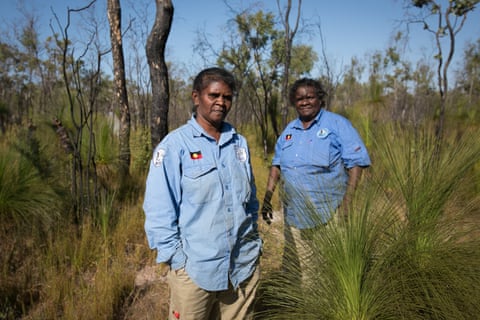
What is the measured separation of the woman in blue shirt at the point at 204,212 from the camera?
137cm

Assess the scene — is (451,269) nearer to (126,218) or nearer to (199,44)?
(126,218)

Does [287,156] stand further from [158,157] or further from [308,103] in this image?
[158,157]

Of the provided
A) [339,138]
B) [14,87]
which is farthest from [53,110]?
[14,87]

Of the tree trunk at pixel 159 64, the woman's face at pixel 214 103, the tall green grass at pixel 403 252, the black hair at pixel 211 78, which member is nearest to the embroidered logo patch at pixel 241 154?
the woman's face at pixel 214 103

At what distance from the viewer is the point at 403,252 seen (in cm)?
111

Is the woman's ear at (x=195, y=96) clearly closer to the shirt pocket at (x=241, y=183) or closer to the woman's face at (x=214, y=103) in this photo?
the woman's face at (x=214, y=103)

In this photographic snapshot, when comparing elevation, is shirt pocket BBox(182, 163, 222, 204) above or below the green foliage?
above

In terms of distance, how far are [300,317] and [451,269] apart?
571 millimetres

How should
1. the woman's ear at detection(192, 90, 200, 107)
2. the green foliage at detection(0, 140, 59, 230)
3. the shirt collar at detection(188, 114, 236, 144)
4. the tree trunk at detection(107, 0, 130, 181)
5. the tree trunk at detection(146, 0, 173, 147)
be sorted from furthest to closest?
the tree trunk at detection(107, 0, 130, 181), the tree trunk at detection(146, 0, 173, 147), the green foliage at detection(0, 140, 59, 230), the woman's ear at detection(192, 90, 200, 107), the shirt collar at detection(188, 114, 236, 144)

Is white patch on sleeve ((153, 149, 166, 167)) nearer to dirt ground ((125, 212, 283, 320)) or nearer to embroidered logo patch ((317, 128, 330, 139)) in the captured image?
dirt ground ((125, 212, 283, 320))

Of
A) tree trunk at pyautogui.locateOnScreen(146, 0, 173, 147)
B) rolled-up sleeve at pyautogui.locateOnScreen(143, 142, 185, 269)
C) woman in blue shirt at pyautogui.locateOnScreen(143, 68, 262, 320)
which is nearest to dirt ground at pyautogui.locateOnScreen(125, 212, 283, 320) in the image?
woman in blue shirt at pyautogui.locateOnScreen(143, 68, 262, 320)

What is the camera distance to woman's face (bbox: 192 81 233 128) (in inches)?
59.9

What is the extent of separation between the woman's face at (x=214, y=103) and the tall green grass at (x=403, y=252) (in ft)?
2.45

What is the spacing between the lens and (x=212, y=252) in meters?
1.40
